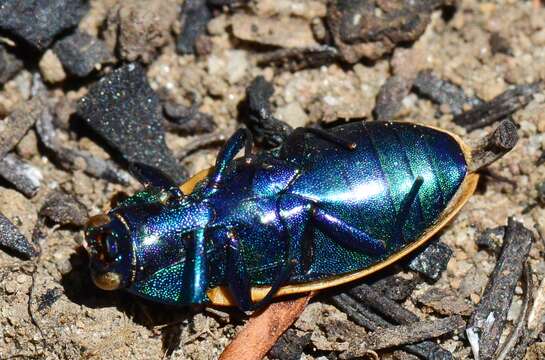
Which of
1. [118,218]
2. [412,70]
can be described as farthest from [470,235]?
[118,218]

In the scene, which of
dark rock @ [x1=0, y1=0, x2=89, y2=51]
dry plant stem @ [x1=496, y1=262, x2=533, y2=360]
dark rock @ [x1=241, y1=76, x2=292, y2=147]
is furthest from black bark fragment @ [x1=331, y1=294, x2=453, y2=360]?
dark rock @ [x1=0, y1=0, x2=89, y2=51]

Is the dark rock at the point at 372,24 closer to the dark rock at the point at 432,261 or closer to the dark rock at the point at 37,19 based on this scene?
the dark rock at the point at 432,261

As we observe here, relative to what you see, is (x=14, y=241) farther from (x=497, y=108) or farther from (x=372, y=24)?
(x=497, y=108)

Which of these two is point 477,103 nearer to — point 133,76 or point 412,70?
point 412,70

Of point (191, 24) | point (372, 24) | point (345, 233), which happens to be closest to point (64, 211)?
point (191, 24)

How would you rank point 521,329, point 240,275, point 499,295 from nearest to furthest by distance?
point 240,275 < point 521,329 < point 499,295

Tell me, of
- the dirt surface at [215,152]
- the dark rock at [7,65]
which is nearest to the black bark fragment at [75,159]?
the dirt surface at [215,152]
